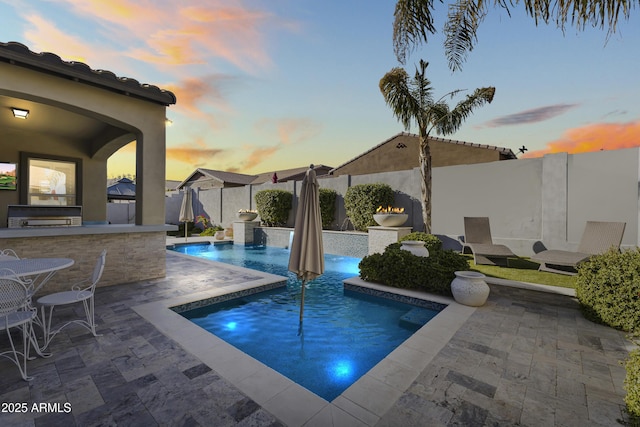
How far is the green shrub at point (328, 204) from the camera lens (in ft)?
45.7

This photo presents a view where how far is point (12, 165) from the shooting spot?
829cm

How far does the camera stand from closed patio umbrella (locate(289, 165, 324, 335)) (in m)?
4.62

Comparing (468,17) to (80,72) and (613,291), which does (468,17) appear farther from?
(80,72)

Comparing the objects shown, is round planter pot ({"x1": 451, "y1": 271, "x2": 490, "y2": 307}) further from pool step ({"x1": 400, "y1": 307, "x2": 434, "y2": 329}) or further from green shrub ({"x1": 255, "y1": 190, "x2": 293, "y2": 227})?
green shrub ({"x1": 255, "y1": 190, "x2": 293, "y2": 227})

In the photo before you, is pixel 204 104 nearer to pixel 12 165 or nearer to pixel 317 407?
pixel 12 165

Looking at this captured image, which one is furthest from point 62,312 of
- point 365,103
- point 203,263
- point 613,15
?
point 365,103

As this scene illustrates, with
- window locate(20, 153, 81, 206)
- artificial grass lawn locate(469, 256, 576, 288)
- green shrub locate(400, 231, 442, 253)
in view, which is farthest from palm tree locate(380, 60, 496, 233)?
window locate(20, 153, 81, 206)

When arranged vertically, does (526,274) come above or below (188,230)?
below

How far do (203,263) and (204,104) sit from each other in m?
7.29

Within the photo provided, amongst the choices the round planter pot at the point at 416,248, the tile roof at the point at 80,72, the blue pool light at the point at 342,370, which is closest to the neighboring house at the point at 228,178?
the round planter pot at the point at 416,248

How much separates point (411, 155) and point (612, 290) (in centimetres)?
1828

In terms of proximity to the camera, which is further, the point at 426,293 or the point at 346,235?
the point at 346,235

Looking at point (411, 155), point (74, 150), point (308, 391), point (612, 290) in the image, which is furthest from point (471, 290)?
point (411, 155)

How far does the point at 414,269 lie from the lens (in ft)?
19.8
